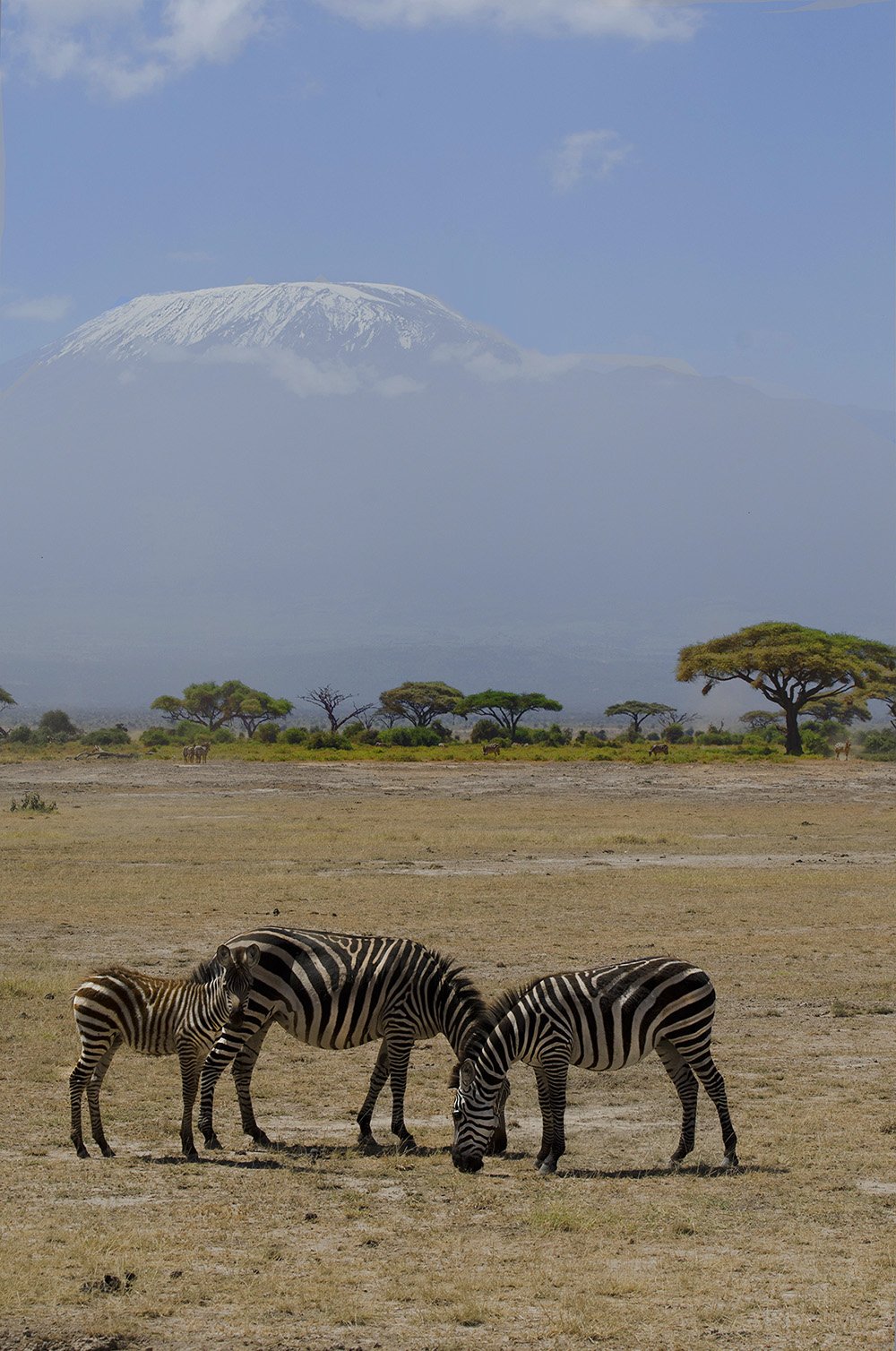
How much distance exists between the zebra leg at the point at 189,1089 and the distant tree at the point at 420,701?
256ft

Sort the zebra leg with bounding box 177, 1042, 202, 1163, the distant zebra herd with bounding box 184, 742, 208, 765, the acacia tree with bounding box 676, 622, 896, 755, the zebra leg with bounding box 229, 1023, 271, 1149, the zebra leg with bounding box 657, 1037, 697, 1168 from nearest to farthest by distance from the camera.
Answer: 1. the zebra leg with bounding box 177, 1042, 202, 1163
2. the zebra leg with bounding box 657, 1037, 697, 1168
3. the zebra leg with bounding box 229, 1023, 271, 1149
4. the distant zebra herd with bounding box 184, 742, 208, 765
5. the acacia tree with bounding box 676, 622, 896, 755

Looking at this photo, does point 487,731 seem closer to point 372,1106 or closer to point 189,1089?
point 372,1106

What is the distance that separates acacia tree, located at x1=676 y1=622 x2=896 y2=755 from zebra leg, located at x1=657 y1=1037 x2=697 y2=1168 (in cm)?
5463

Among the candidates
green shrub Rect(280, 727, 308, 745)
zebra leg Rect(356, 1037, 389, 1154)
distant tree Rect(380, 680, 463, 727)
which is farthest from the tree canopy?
zebra leg Rect(356, 1037, 389, 1154)

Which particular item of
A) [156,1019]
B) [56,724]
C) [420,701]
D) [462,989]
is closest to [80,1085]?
[156,1019]

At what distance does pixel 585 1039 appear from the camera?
8.95 meters

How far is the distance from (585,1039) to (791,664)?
5573 cm

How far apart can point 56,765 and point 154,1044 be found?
Answer: 4159 centimetres

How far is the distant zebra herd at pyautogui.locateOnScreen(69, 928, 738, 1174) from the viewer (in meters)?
8.82

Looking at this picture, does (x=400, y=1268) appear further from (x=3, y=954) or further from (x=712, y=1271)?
(x=3, y=954)

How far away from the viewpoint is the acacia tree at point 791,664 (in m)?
62.7

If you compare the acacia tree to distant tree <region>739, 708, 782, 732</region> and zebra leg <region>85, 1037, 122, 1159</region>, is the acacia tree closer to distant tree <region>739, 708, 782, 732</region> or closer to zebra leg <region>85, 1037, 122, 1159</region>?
distant tree <region>739, 708, 782, 732</region>

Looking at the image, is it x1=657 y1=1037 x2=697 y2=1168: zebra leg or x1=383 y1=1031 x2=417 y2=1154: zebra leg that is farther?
x1=383 y1=1031 x2=417 y2=1154: zebra leg

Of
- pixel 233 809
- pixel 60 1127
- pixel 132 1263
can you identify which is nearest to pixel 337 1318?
pixel 132 1263
